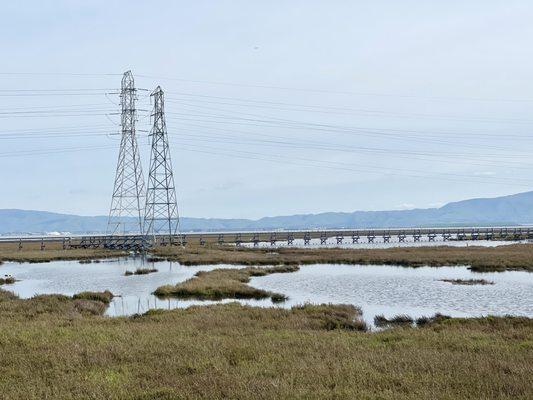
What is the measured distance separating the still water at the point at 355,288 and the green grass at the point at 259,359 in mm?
6905

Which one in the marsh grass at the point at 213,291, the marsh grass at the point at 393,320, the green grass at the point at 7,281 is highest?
the green grass at the point at 7,281

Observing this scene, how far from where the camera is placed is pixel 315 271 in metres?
55.7

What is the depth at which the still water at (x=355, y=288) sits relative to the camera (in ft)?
101

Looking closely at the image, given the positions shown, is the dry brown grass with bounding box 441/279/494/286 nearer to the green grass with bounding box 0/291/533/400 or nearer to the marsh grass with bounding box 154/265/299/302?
the marsh grass with bounding box 154/265/299/302

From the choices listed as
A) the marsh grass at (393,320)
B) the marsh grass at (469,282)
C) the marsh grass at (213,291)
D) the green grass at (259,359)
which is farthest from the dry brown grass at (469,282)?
the green grass at (259,359)

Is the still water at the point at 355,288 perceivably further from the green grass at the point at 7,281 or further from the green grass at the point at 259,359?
the green grass at the point at 259,359

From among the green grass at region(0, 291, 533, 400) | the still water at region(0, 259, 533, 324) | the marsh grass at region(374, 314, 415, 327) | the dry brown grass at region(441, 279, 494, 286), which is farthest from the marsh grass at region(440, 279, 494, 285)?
the green grass at region(0, 291, 533, 400)

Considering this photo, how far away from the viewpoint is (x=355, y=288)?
131ft

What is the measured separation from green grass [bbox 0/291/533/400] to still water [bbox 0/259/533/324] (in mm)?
6905

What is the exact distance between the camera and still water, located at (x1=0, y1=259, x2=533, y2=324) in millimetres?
30766

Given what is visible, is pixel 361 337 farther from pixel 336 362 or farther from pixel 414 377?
pixel 414 377

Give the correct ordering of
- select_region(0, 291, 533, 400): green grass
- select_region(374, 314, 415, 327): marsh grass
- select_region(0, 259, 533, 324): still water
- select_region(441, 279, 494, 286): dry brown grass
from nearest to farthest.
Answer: select_region(0, 291, 533, 400): green grass
select_region(374, 314, 415, 327): marsh grass
select_region(0, 259, 533, 324): still water
select_region(441, 279, 494, 286): dry brown grass

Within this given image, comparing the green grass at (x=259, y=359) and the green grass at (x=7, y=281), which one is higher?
the green grass at (x=7, y=281)

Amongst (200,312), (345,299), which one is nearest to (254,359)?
(200,312)
